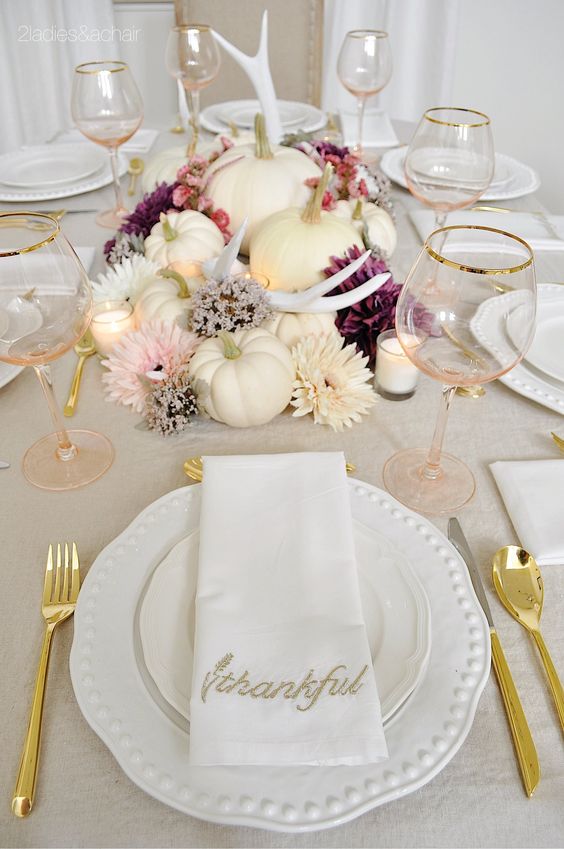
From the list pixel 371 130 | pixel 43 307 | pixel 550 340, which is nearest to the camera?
pixel 43 307

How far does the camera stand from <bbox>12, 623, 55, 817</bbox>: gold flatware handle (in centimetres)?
40

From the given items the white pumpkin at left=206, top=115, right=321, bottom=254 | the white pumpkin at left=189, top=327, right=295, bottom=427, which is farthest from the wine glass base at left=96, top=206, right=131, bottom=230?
the white pumpkin at left=189, top=327, right=295, bottom=427

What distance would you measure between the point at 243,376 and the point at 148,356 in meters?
0.13

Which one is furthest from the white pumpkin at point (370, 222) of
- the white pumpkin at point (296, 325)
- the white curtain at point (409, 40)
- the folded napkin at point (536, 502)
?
the white curtain at point (409, 40)

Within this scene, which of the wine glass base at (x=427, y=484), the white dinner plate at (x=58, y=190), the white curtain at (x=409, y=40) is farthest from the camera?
the white curtain at (x=409, y=40)

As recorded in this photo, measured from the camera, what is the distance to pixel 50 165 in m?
1.37

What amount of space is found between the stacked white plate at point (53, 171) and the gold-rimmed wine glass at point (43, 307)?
0.76m

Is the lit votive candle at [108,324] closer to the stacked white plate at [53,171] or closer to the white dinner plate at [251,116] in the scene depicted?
the stacked white plate at [53,171]

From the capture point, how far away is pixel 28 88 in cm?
279

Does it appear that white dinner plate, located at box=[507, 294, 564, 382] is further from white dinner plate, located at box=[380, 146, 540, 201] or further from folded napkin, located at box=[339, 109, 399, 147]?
folded napkin, located at box=[339, 109, 399, 147]

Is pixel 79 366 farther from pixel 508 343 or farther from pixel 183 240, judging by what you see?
pixel 508 343

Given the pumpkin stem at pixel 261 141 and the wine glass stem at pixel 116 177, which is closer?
the pumpkin stem at pixel 261 141

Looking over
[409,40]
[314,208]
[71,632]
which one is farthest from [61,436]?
[409,40]

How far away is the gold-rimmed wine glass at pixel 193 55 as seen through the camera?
1295 mm
